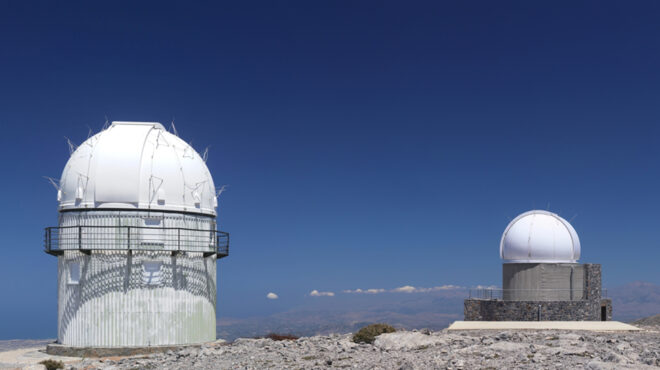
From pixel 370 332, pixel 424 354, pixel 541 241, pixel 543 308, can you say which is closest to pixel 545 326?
pixel 543 308

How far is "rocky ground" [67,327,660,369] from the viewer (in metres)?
13.4

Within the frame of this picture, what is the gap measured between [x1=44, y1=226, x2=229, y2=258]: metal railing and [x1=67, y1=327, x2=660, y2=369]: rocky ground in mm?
4156

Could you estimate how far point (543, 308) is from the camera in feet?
102

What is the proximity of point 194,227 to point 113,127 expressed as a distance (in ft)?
15.1

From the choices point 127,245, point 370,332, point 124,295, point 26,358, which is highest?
point 127,245

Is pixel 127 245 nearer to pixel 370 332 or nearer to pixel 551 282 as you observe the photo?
pixel 370 332

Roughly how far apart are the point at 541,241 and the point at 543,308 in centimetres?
344

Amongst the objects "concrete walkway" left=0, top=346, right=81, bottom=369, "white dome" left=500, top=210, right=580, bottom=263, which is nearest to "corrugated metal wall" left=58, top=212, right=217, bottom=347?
"concrete walkway" left=0, top=346, right=81, bottom=369

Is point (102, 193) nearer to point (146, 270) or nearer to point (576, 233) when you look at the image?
point (146, 270)

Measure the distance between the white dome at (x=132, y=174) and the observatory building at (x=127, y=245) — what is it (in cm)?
3

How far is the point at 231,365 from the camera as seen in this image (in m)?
15.9

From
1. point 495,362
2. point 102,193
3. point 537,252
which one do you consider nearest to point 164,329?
point 102,193

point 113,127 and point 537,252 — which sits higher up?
point 113,127

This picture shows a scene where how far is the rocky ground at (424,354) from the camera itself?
1337cm
